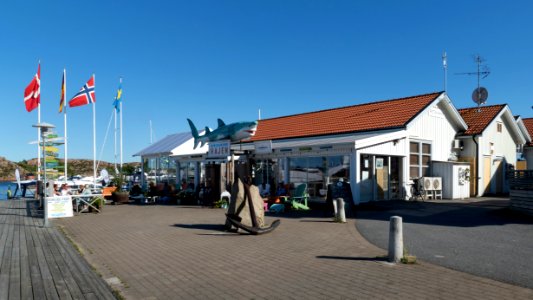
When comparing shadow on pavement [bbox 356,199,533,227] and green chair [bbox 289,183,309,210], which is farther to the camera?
green chair [bbox 289,183,309,210]

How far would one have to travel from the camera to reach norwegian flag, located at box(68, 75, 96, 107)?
74.8ft

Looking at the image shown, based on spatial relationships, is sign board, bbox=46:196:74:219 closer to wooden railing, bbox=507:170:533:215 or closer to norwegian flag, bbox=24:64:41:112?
norwegian flag, bbox=24:64:41:112

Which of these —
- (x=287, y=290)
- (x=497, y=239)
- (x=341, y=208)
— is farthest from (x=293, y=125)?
(x=287, y=290)

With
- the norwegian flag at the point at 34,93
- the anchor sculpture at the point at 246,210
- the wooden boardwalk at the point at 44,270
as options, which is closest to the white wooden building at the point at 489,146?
the anchor sculpture at the point at 246,210

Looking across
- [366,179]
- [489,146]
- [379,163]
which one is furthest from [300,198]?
[489,146]

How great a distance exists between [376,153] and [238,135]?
571 centimetres

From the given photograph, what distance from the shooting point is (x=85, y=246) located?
8.98 m

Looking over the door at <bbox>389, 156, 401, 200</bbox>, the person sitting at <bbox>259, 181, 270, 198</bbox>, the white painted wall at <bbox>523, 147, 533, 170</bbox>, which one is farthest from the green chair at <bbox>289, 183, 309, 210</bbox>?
the white painted wall at <bbox>523, 147, 533, 170</bbox>

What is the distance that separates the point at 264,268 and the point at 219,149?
11.7 metres

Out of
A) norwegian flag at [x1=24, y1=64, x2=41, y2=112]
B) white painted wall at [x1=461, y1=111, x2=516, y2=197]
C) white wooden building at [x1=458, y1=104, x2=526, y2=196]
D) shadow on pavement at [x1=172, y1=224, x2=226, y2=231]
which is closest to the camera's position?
shadow on pavement at [x1=172, y1=224, x2=226, y2=231]

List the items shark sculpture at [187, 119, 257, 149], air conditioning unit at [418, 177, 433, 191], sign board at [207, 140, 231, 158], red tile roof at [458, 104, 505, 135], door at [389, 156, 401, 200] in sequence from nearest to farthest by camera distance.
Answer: shark sculpture at [187, 119, 257, 149] → sign board at [207, 140, 231, 158] → air conditioning unit at [418, 177, 433, 191] → door at [389, 156, 401, 200] → red tile roof at [458, 104, 505, 135]

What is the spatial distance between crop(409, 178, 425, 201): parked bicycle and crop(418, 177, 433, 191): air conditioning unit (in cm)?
7

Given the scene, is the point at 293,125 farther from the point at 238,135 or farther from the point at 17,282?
the point at 17,282

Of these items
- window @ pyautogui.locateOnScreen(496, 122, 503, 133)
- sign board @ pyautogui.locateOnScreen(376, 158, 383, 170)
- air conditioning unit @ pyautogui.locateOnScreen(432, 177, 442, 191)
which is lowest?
air conditioning unit @ pyautogui.locateOnScreen(432, 177, 442, 191)
